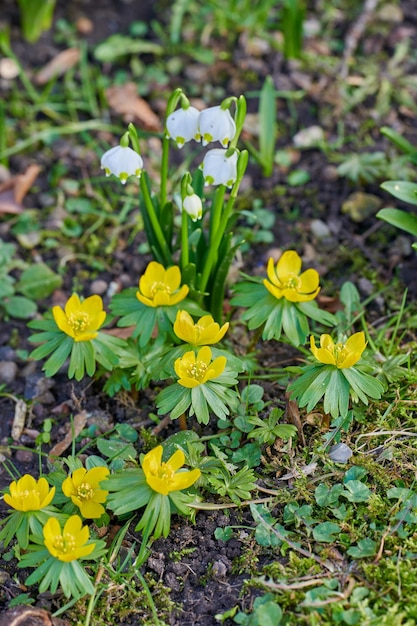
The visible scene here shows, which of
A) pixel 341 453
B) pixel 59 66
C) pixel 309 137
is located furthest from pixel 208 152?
pixel 59 66

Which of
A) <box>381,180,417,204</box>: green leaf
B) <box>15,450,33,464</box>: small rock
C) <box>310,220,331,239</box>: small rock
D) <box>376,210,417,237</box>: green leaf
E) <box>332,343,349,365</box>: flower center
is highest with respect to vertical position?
<box>381,180,417,204</box>: green leaf

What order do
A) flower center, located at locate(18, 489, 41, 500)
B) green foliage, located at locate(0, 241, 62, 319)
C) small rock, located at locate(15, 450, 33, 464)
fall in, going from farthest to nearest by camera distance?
green foliage, located at locate(0, 241, 62, 319)
small rock, located at locate(15, 450, 33, 464)
flower center, located at locate(18, 489, 41, 500)

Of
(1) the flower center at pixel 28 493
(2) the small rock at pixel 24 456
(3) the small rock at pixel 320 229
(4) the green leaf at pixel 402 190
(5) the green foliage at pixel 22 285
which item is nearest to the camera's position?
(1) the flower center at pixel 28 493

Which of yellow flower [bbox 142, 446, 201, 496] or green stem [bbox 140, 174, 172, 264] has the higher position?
green stem [bbox 140, 174, 172, 264]

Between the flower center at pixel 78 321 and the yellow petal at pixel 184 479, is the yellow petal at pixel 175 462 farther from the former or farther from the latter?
the flower center at pixel 78 321

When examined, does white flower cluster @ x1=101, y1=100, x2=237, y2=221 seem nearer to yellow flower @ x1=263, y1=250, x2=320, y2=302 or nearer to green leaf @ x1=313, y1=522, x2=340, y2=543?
yellow flower @ x1=263, y1=250, x2=320, y2=302

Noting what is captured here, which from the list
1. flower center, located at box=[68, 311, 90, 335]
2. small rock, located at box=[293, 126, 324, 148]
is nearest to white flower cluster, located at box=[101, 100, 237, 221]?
flower center, located at box=[68, 311, 90, 335]

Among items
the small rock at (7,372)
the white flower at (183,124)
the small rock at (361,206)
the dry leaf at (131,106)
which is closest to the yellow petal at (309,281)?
the white flower at (183,124)
